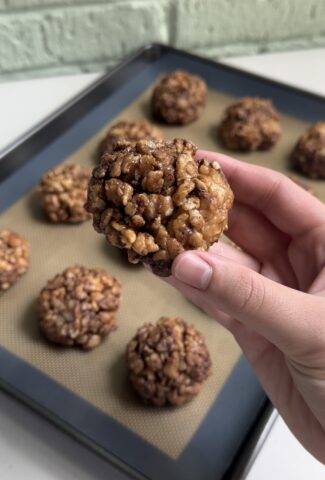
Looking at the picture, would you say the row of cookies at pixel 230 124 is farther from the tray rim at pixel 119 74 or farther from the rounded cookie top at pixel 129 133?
the tray rim at pixel 119 74

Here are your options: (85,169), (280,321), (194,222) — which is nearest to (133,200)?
(194,222)

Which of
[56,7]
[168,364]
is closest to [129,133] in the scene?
[56,7]

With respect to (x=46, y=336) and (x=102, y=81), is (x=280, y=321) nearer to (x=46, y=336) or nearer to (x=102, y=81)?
(x=46, y=336)

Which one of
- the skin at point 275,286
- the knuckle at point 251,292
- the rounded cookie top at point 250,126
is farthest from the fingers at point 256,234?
the rounded cookie top at point 250,126

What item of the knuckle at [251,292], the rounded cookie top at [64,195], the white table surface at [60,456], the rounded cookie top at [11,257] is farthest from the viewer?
the rounded cookie top at [64,195]

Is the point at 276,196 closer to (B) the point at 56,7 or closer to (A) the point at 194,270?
(A) the point at 194,270

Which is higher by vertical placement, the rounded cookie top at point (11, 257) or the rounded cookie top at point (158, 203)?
the rounded cookie top at point (158, 203)

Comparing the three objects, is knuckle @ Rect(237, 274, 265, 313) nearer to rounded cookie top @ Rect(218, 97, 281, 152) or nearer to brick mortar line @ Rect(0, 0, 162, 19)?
rounded cookie top @ Rect(218, 97, 281, 152)

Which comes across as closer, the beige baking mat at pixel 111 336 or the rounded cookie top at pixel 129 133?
the beige baking mat at pixel 111 336
